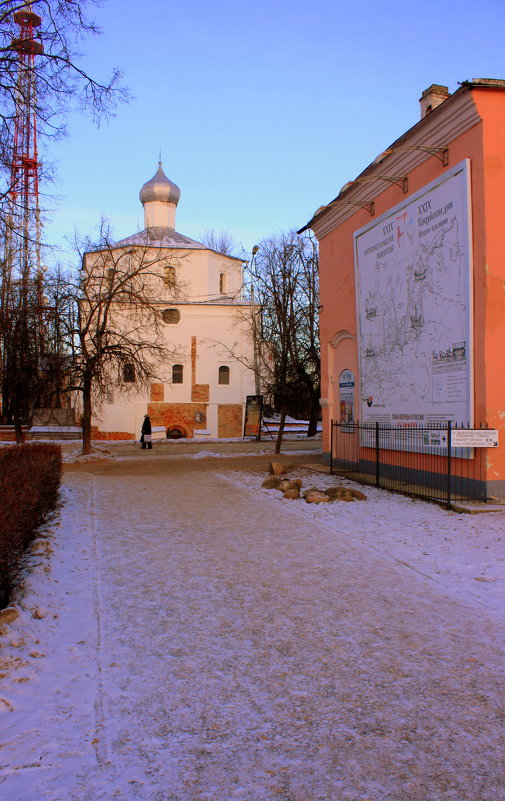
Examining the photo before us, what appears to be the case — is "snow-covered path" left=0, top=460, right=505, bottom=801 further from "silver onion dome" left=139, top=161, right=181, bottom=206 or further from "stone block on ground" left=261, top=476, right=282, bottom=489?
"silver onion dome" left=139, top=161, right=181, bottom=206

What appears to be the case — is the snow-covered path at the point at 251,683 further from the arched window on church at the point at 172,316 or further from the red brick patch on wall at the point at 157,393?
the arched window on church at the point at 172,316

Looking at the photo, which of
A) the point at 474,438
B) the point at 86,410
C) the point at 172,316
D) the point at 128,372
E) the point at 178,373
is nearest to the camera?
the point at 474,438

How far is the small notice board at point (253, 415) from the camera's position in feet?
111

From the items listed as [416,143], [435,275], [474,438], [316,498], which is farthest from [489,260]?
[316,498]

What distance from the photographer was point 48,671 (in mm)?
4465

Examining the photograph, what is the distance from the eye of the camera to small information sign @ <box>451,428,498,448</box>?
10484mm

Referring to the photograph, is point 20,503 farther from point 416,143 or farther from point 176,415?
point 176,415

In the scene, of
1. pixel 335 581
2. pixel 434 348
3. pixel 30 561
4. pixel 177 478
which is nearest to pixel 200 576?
pixel 335 581

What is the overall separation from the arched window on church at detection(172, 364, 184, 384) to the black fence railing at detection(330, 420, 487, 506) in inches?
955

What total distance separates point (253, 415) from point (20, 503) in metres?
28.4

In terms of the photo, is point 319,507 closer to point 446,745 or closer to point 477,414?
point 477,414

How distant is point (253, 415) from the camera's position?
3481cm

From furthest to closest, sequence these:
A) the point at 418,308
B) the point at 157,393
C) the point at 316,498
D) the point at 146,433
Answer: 1. the point at 157,393
2. the point at 146,433
3. the point at 418,308
4. the point at 316,498

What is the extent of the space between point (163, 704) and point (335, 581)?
10.1 feet
